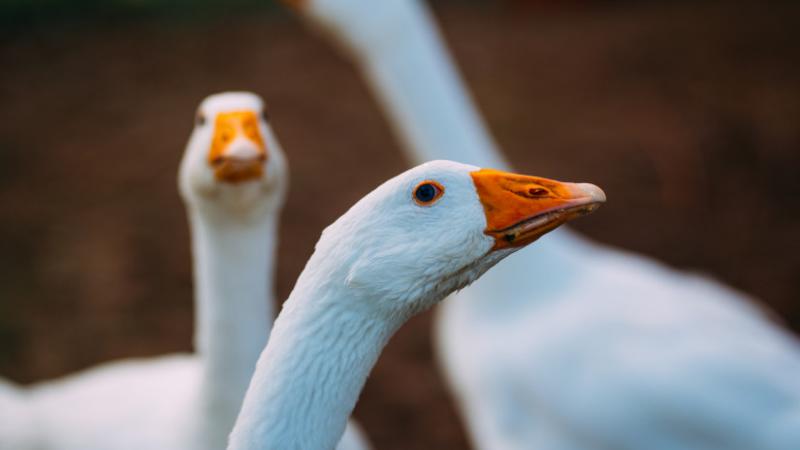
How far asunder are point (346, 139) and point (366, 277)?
21.2ft

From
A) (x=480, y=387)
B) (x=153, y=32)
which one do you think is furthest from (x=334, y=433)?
(x=153, y=32)

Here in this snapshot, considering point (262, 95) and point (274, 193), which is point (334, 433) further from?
point (262, 95)

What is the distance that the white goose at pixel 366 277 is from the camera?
1.53 m

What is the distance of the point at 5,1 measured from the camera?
31.4 feet

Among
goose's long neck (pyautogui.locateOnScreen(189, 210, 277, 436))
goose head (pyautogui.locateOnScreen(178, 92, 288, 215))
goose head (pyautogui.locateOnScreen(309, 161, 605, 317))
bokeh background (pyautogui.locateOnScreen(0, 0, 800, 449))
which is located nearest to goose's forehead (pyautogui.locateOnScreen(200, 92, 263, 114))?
goose head (pyautogui.locateOnScreen(178, 92, 288, 215))

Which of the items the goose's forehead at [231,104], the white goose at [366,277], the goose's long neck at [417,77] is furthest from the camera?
the goose's long neck at [417,77]

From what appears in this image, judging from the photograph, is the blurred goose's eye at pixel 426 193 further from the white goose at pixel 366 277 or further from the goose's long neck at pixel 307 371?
the goose's long neck at pixel 307 371

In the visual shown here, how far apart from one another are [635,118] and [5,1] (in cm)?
688

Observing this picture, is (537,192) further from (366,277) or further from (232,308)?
(232,308)

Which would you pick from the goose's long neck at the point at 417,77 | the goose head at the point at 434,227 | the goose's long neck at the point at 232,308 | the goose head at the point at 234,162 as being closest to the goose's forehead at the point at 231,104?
the goose head at the point at 234,162

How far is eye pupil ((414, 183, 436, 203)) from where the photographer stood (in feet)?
5.05

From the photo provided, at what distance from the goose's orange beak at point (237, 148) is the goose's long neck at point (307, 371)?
680 mm

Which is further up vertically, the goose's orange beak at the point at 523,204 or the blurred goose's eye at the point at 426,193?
the blurred goose's eye at the point at 426,193

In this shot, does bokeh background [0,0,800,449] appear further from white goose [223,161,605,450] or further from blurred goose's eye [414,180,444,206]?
blurred goose's eye [414,180,444,206]
